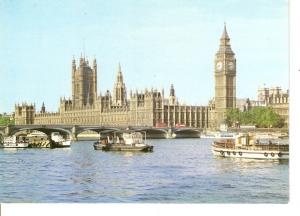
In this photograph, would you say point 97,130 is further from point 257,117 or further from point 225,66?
point 225,66

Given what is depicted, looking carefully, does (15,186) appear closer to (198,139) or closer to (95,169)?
(95,169)

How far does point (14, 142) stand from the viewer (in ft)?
40.7

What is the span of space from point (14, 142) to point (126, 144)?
2.22 metres

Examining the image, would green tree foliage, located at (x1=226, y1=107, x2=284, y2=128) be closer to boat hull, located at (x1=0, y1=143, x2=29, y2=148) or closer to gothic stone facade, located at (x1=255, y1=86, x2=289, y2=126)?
gothic stone facade, located at (x1=255, y1=86, x2=289, y2=126)

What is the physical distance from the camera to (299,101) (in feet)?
15.0

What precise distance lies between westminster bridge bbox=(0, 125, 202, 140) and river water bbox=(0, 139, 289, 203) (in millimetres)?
3336

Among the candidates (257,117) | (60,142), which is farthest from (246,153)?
(60,142)

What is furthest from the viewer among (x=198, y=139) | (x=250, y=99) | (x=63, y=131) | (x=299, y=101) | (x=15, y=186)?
(x=63, y=131)

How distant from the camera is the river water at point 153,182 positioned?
17.8ft

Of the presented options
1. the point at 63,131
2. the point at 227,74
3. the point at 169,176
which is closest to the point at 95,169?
the point at 169,176

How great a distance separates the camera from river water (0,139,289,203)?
5.42m

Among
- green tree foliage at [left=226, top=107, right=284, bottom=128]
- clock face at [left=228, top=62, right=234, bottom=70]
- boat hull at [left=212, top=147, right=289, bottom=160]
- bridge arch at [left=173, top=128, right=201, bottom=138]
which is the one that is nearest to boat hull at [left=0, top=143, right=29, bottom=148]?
bridge arch at [left=173, top=128, right=201, bottom=138]

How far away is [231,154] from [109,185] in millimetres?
3029

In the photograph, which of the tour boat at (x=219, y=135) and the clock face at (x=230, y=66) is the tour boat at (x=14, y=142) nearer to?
the tour boat at (x=219, y=135)
